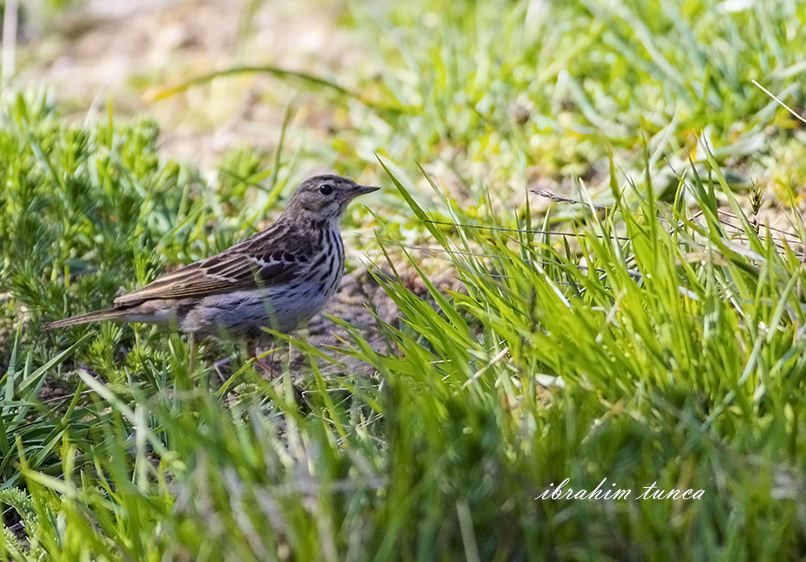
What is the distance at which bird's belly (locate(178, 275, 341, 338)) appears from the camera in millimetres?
4711

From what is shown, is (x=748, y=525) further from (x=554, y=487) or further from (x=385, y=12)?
(x=385, y=12)

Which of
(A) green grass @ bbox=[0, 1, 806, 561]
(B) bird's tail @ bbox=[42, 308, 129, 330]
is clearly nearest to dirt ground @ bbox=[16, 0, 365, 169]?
(A) green grass @ bbox=[0, 1, 806, 561]

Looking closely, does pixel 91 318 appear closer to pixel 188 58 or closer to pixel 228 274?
pixel 228 274

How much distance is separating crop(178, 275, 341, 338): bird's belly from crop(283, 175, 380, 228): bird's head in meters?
0.64

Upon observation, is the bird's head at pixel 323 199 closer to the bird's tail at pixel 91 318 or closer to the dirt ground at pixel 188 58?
the bird's tail at pixel 91 318

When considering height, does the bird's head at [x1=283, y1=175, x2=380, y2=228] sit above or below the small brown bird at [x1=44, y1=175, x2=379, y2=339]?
above

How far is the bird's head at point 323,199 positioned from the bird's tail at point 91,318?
4.35 ft

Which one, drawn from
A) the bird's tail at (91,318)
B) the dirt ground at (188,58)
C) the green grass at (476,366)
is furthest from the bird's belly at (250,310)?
the dirt ground at (188,58)

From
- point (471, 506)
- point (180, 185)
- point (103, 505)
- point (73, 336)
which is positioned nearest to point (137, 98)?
point (180, 185)

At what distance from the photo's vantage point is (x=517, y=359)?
2.98 meters

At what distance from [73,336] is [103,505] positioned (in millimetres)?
1774

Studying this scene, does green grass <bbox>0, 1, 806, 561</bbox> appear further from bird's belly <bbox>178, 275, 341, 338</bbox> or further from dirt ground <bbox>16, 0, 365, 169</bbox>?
dirt ground <bbox>16, 0, 365, 169</bbox>

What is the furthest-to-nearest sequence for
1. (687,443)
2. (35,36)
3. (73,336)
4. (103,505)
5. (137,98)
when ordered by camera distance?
(35,36) < (137,98) < (73,336) < (103,505) < (687,443)

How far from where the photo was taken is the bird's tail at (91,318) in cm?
427
